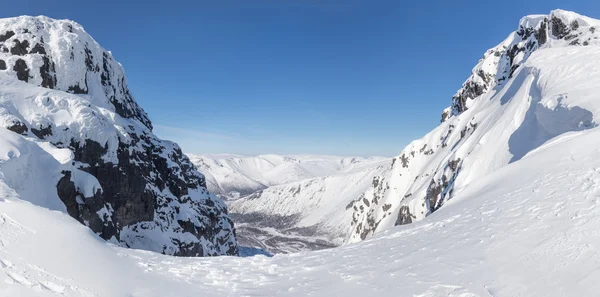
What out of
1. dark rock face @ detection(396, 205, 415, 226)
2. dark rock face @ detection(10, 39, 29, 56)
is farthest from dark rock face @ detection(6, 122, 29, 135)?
dark rock face @ detection(396, 205, 415, 226)

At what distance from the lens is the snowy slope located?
30.4 feet

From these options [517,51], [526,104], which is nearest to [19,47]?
[526,104]

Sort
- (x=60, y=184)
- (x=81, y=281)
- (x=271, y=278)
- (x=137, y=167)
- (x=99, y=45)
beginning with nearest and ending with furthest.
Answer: (x=81, y=281)
(x=271, y=278)
(x=60, y=184)
(x=137, y=167)
(x=99, y=45)

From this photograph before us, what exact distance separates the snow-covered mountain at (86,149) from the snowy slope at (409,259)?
15.2 m

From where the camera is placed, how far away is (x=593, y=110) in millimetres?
23359

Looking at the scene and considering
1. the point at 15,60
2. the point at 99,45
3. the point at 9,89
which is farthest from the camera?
the point at 99,45

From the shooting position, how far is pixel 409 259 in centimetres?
1295

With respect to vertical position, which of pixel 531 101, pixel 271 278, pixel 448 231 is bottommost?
pixel 271 278

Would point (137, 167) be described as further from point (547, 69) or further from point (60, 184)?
→ point (547, 69)

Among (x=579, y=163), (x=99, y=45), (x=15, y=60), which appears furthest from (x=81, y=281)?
(x=99, y=45)

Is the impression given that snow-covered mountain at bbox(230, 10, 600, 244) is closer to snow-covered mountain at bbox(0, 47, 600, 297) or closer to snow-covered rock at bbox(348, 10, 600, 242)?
snow-covered rock at bbox(348, 10, 600, 242)

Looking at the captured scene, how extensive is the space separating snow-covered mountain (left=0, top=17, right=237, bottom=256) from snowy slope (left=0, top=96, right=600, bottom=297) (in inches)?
597

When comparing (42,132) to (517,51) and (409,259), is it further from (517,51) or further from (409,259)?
(517,51)

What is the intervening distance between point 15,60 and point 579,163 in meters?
76.1
